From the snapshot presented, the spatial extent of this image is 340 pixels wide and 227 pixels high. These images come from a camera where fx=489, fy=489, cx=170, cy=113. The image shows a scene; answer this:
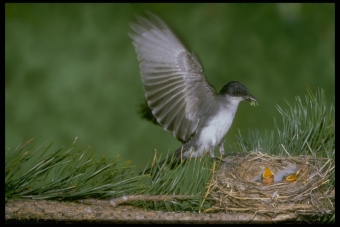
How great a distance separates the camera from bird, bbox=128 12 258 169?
0.93m

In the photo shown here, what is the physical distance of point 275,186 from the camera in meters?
0.81

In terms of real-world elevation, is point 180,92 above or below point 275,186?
above

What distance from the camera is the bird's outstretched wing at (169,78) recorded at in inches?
36.4

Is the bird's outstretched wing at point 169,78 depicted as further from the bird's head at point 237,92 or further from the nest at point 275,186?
the nest at point 275,186

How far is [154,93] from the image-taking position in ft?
3.14

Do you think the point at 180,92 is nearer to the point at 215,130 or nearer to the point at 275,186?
the point at 215,130

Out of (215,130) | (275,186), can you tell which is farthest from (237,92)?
(275,186)

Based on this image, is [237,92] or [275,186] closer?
[275,186]

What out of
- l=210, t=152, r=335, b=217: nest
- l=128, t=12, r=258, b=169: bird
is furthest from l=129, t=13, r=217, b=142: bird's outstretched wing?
l=210, t=152, r=335, b=217: nest

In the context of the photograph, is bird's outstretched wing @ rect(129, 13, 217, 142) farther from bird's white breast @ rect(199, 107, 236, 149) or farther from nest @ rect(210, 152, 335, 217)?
nest @ rect(210, 152, 335, 217)

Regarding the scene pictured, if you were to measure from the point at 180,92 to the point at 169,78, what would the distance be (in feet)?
0.12

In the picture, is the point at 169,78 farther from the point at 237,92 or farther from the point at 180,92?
the point at 237,92
